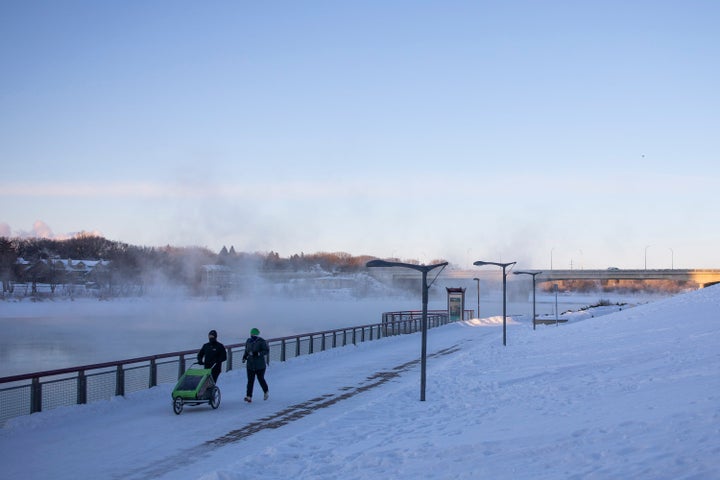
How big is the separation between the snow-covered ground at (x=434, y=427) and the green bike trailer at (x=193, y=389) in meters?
0.33

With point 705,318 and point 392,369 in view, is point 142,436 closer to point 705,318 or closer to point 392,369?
point 392,369

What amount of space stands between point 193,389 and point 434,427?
6.06 metres

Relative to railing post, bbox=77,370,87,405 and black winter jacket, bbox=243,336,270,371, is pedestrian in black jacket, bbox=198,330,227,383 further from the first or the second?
railing post, bbox=77,370,87,405

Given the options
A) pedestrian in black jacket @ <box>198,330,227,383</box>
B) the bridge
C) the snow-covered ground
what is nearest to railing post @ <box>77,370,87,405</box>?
the snow-covered ground

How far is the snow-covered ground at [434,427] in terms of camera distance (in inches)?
409

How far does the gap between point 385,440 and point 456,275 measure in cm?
13803

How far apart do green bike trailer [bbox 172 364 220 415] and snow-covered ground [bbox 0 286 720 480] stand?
330 mm

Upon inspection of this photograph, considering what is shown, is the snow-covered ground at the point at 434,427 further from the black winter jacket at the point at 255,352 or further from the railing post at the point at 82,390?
the black winter jacket at the point at 255,352

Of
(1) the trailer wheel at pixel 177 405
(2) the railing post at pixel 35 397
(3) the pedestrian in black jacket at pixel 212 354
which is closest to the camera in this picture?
(2) the railing post at pixel 35 397

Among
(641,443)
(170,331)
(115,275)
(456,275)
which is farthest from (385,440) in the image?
(115,275)

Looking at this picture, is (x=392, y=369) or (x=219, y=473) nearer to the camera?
(x=219, y=473)

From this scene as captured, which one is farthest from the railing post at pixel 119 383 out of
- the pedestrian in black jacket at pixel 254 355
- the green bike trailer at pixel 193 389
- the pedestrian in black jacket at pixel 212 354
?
the pedestrian in black jacket at pixel 254 355

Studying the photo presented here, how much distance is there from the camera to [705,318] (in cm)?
2567

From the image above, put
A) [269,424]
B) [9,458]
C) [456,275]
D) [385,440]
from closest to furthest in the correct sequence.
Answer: [9,458] < [385,440] < [269,424] < [456,275]
